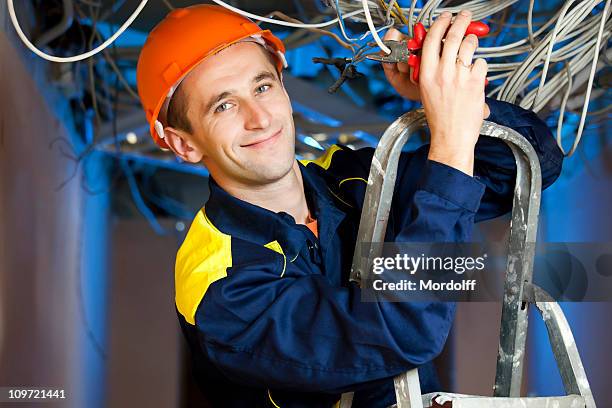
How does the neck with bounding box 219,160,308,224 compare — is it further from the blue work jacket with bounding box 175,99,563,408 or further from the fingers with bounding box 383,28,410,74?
the fingers with bounding box 383,28,410,74

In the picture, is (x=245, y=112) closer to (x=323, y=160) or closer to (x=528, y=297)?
(x=323, y=160)

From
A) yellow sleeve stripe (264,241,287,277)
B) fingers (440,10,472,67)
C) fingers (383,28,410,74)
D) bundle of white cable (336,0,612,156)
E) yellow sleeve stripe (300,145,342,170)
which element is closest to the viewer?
fingers (440,10,472,67)

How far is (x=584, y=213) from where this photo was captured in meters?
2.55

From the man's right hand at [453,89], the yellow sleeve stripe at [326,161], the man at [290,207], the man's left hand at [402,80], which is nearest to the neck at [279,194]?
the man at [290,207]

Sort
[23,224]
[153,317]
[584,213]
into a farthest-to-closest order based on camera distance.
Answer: [153,317] < [584,213] < [23,224]

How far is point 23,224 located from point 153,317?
156 centimetres

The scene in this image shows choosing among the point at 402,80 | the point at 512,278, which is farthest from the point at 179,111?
the point at 512,278

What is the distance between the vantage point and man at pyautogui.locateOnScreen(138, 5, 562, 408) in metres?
1.10

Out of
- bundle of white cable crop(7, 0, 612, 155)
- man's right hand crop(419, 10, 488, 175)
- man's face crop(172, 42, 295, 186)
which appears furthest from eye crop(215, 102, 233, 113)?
man's right hand crop(419, 10, 488, 175)

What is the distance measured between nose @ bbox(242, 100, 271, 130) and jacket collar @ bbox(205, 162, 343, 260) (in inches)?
5.1

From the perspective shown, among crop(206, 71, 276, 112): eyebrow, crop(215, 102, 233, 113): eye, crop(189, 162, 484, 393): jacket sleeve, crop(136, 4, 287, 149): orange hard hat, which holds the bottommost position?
crop(189, 162, 484, 393): jacket sleeve

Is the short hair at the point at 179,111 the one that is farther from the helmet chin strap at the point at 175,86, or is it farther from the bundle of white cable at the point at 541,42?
the bundle of white cable at the point at 541,42

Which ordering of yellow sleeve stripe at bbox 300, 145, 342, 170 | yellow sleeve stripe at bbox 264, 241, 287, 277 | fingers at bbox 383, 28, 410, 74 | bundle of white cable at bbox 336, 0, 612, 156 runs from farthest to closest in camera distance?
yellow sleeve stripe at bbox 300, 145, 342, 170
bundle of white cable at bbox 336, 0, 612, 156
yellow sleeve stripe at bbox 264, 241, 287, 277
fingers at bbox 383, 28, 410, 74

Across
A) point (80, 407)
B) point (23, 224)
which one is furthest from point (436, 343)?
point (80, 407)
